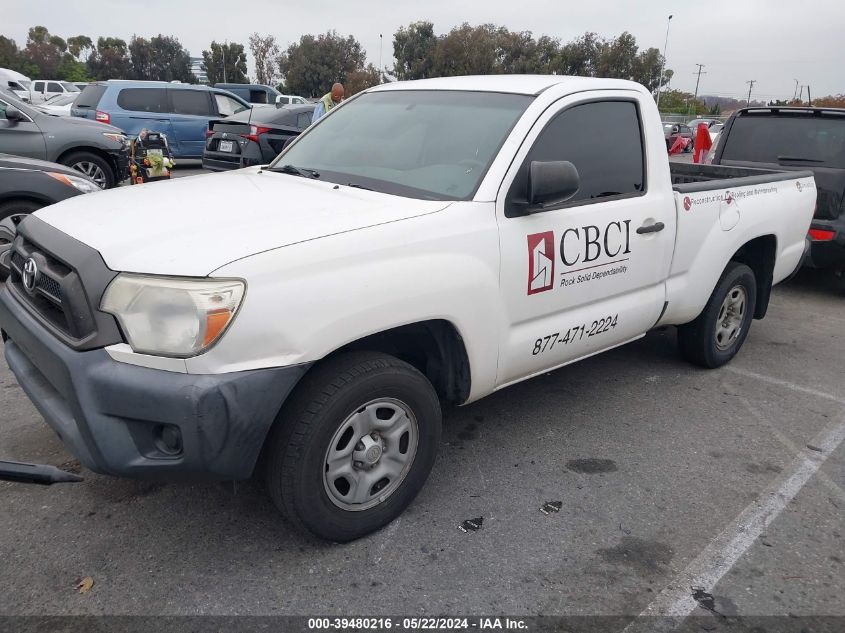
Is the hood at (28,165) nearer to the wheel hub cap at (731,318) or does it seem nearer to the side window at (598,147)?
the side window at (598,147)

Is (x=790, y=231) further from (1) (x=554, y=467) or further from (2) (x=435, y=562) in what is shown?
(2) (x=435, y=562)

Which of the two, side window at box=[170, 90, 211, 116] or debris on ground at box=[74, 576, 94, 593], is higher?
side window at box=[170, 90, 211, 116]

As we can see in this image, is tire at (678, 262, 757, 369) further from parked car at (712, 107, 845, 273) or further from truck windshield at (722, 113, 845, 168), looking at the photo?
truck windshield at (722, 113, 845, 168)

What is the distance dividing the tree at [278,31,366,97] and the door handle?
2106 inches

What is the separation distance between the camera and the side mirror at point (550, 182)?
9.60ft

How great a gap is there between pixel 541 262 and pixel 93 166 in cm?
819

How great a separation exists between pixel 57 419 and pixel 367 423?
1.10m

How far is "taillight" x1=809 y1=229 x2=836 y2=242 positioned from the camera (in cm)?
649

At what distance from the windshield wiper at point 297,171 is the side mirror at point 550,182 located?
1.14 metres

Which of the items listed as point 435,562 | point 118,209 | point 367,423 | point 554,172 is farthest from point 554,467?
point 118,209

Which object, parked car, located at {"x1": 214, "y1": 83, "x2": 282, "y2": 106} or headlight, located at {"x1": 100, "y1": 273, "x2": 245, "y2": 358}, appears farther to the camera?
parked car, located at {"x1": 214, "y1": 83, "x2": 282, "y2": 106}

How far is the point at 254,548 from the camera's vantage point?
8.99 ft

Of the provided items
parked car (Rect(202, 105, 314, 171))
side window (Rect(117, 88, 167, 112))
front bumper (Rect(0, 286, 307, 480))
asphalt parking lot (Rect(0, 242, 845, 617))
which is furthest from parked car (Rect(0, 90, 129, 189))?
front bumper (Rect(0, 286, 307, 480))

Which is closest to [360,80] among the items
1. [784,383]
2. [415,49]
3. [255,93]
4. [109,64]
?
[415,49]
